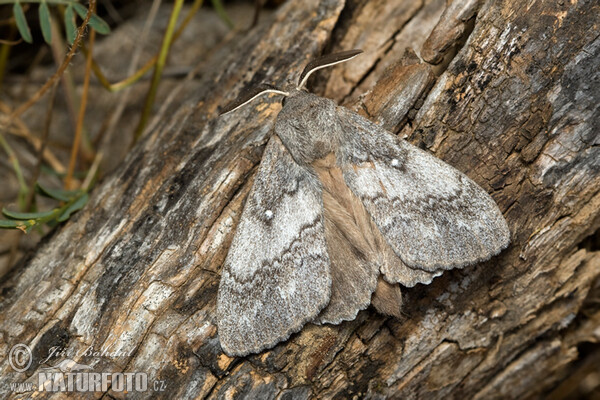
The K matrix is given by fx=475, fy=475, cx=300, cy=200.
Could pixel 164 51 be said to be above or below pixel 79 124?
above

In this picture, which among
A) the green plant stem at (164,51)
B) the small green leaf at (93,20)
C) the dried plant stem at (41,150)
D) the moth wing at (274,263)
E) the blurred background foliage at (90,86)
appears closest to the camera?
the moth wing at (274,263)

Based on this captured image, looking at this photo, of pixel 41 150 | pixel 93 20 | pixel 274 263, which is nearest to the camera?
pixel 274 263

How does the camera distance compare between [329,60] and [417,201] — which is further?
[329,60]

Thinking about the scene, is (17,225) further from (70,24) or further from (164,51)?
(164,51)

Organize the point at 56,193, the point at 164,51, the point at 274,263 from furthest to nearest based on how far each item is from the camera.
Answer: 1. the point at 164,51
2. the point at 56,193
3. the point at 274,263

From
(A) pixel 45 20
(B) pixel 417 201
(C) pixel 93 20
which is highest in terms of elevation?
(A) pixel 45 20

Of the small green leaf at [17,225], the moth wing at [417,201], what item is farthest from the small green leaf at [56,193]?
the moth wing at [417,201]

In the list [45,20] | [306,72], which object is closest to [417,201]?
[306,72]

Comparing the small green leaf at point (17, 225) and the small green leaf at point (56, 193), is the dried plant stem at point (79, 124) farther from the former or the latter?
the small green leaf at point (17, 225)
